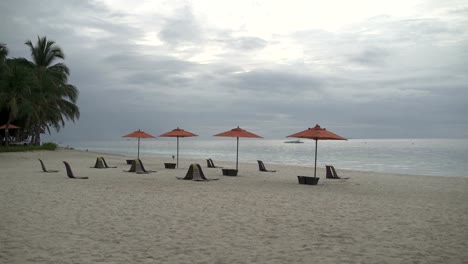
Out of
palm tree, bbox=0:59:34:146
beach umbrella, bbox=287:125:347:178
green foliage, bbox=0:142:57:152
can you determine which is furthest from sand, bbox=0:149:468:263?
palm tree, bbox=0:59:34:146

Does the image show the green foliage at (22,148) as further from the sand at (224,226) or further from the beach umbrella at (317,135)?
the beach umbrella at (317,135)

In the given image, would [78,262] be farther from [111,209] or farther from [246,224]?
[111,209]

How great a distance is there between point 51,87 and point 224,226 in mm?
31663

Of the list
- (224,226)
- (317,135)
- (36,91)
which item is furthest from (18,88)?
(224,226)

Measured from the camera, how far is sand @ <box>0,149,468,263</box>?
4.77 meters

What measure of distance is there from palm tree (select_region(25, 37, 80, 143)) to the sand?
83.5 ft

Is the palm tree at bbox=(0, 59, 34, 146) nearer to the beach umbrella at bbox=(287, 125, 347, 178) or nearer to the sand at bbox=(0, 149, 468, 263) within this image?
the sand at bbox=(0, 149, 468, 263)

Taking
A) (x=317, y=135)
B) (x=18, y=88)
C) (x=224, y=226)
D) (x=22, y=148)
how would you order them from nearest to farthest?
1. (x=224, y=226)
2. (x=317, y=135)
3. (x=22, y=148)
4. (x=18, y=88)

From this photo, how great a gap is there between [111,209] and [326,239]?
13.5ft

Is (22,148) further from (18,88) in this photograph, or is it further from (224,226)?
(224,226)

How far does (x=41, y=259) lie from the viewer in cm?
441

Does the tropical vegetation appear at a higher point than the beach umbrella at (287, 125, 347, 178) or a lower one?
higher

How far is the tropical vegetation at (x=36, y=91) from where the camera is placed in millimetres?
29047

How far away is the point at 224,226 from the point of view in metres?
6.38
